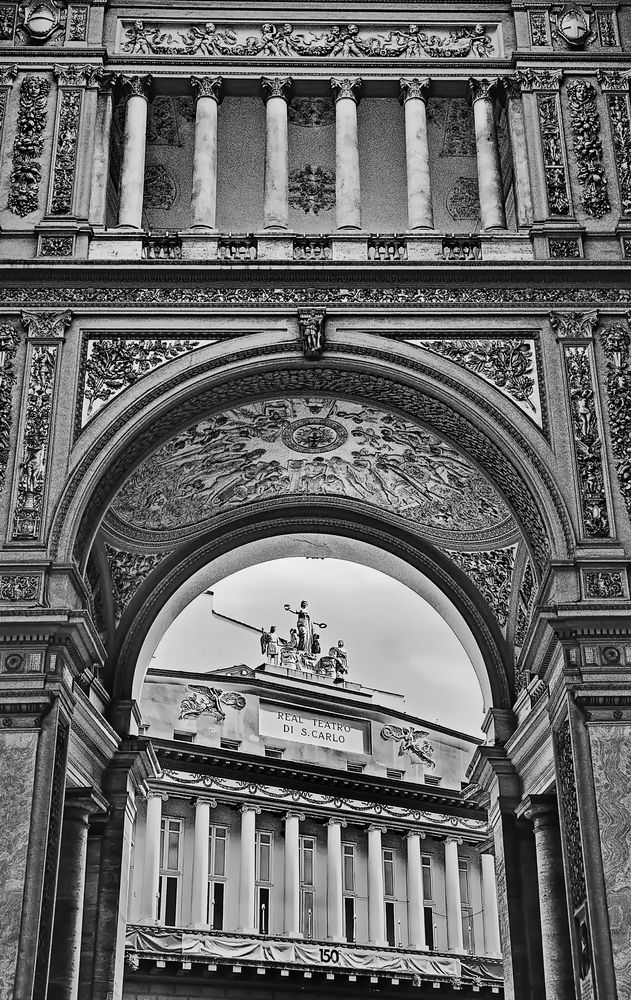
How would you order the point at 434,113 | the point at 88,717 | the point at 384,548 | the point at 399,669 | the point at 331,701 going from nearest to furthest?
the point at 88,717, the point at 434,113, the point at 384,548, the point at 331,701, the point at 399,669

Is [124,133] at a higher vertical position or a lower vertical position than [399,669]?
lower

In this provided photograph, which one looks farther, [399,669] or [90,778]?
[399,669]

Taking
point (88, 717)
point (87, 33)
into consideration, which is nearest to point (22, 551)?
point (88, 717)

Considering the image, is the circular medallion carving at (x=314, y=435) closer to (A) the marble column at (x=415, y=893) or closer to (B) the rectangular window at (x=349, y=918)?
(B) the rectangular window at (x=349, y=918)

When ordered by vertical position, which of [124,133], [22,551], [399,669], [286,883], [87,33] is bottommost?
[22,551]

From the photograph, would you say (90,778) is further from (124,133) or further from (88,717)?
(124,133)

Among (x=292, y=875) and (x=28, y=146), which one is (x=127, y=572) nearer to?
(x=28, y=146)

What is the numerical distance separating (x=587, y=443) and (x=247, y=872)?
23220mm

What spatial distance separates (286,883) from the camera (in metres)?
37.7

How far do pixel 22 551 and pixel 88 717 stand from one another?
3804mm

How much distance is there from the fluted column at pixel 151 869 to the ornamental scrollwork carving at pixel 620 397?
67.9ft

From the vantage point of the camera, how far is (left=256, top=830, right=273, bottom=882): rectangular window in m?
38.0

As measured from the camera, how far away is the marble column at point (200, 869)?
1395 inches

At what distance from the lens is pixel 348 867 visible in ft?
130
